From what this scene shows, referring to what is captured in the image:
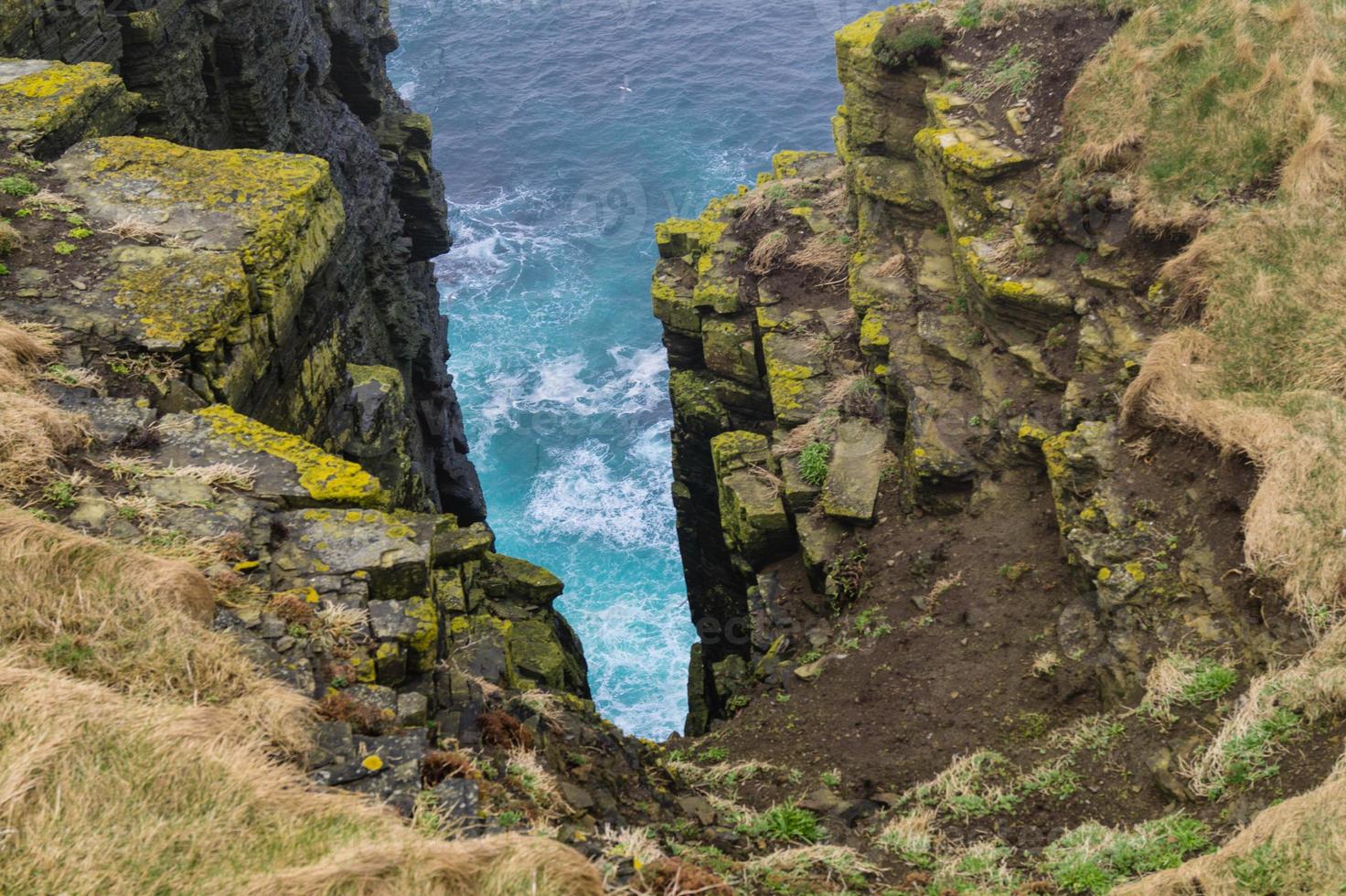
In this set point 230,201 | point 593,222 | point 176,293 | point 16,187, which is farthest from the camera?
point 593,222

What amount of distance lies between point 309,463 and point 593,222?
45518 mm

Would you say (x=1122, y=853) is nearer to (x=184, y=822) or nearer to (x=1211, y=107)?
(x=184, y=822)

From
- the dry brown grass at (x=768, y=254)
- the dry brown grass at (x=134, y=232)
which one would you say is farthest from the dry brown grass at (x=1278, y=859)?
the dry brown grass at (x=768, y=254)

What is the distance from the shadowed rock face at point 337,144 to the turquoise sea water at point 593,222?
25.1ft

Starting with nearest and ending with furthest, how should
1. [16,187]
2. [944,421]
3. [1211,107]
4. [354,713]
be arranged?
[354,713], [16,187], [1211,107], [944,421]

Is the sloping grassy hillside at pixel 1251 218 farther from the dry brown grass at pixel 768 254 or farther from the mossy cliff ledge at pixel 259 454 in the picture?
the mossy cliff ledge at pixel 259 454

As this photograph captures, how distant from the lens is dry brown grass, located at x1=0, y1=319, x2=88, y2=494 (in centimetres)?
811

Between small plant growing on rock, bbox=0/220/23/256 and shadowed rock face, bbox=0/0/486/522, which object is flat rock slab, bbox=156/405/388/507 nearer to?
shadowed rock face, bbox=0/0/486/522

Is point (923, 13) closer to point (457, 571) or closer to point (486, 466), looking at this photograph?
point (457, 571)

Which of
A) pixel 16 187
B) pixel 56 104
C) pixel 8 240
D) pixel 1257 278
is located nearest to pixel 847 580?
pixel 1257 278

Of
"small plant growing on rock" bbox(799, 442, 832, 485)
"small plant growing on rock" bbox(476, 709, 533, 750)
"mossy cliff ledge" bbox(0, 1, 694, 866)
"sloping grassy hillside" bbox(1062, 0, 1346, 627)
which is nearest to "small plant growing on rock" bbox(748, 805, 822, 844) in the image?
"mossy cliff ledge" bbox(0, 1, 694, 866)

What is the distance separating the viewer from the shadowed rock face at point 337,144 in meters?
13.8

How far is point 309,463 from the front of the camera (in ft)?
31.1

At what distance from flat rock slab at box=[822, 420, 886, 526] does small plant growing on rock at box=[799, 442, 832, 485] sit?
0.40ft
